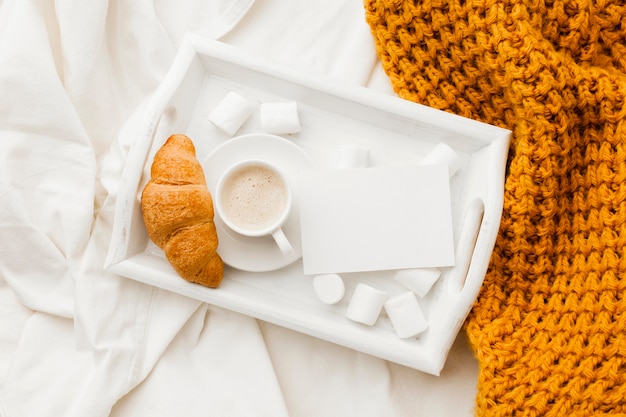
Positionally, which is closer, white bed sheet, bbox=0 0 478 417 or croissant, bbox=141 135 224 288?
croissant, bbox=141 135 224 288

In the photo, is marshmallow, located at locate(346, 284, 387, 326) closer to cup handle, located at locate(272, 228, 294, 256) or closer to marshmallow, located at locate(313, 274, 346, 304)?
marshmallow, located at locate(313, 274, 346, 304)

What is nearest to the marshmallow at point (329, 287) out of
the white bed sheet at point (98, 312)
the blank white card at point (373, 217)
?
the blank white card at point (373, 217)

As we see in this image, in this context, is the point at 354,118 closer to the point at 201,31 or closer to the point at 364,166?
the point at 364,166

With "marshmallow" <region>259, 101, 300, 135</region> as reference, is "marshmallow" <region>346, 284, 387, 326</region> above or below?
below

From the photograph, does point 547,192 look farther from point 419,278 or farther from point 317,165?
point 317,165

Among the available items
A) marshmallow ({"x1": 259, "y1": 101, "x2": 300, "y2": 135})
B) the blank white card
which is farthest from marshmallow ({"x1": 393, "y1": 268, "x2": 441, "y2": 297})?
marshmallow ({"x1": 259, "y1": 101, "x2": 300, "y2": 135})

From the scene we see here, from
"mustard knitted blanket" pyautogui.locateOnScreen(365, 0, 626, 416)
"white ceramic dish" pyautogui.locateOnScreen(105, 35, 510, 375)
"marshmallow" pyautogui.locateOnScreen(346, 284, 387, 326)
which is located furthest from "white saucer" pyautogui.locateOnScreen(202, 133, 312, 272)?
"mustard knitted blanket" pyautogui.locateOnScreen(365, 0, 626, 416)

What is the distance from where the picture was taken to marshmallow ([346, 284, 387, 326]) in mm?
887

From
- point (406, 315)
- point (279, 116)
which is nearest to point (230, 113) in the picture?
point (279, 116)

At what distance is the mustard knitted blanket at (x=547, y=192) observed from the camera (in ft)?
2.79

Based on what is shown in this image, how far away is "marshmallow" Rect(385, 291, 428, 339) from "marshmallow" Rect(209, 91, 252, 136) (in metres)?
0.39

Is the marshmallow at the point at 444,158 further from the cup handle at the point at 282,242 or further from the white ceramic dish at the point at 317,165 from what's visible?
the cup handle at the point at 282,242

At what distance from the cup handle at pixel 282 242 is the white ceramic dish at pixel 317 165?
70 mm

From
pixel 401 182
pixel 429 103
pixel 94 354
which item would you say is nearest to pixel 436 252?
pixel 401 182
